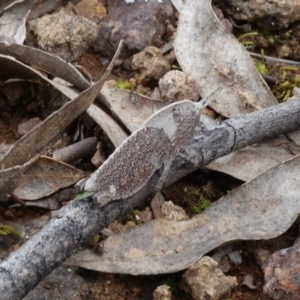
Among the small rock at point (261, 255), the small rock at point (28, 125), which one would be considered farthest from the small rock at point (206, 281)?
the small rock at point (28, 125)

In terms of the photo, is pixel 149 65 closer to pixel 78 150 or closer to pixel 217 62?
pixel 217 62

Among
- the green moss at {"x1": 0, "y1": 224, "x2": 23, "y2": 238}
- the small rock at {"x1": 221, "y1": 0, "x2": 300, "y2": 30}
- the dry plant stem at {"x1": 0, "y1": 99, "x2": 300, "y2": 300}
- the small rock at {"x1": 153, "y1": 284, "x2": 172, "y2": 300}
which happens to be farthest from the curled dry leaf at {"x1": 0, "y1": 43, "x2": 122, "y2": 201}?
the small rock at {"x1": 221, "y1": 0, "x2": 300, "y2": 30}

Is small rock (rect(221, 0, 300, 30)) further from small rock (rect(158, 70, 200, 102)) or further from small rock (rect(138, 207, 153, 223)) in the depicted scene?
small rock (rect(138, 207, 153, 223))

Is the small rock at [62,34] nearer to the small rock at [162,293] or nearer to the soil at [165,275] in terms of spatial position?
the soil at [165,275]

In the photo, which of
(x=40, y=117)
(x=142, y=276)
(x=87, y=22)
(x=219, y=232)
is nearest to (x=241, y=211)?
(x=219, y=232)

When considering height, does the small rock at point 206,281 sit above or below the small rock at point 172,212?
below

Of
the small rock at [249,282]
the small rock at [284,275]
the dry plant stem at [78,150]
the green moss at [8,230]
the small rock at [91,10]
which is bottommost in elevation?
the small rock at [249,282]

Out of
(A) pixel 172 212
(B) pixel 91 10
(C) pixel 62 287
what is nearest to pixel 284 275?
(A) pixel 172 212
